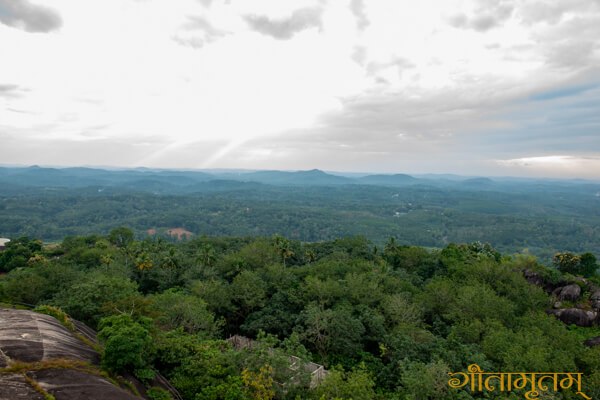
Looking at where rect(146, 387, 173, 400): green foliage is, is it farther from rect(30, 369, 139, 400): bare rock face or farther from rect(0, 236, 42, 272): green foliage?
rect(0, 236, 42, 272): green foliage

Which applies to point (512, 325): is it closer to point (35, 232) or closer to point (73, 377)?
point (73, 377)

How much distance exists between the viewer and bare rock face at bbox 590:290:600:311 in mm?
36781

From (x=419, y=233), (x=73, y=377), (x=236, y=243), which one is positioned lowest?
(x=419, y=233)

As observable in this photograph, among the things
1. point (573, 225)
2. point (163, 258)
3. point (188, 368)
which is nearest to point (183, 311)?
point (188, 368)

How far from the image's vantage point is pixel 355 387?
59.4 ft

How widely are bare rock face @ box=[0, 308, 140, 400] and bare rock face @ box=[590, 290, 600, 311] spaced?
48443 mm

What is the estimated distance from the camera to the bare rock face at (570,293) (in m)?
39.0

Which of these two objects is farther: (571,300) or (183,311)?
(571,300)

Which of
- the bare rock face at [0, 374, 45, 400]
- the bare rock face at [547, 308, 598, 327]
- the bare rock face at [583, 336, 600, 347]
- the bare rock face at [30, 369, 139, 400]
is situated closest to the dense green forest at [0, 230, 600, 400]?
the bare rock face at [547, 308, 598, 327]

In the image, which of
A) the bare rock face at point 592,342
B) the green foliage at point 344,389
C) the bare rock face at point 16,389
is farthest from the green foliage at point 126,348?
the bare rock face at point 592,342

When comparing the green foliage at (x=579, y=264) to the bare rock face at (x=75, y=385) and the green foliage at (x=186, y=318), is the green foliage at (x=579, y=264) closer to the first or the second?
the green foliage at (x=186, y=318)

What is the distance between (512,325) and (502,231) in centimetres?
18613

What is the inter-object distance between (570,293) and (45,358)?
52.9 meters

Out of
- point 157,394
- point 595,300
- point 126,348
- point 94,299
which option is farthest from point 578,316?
point 94,299
